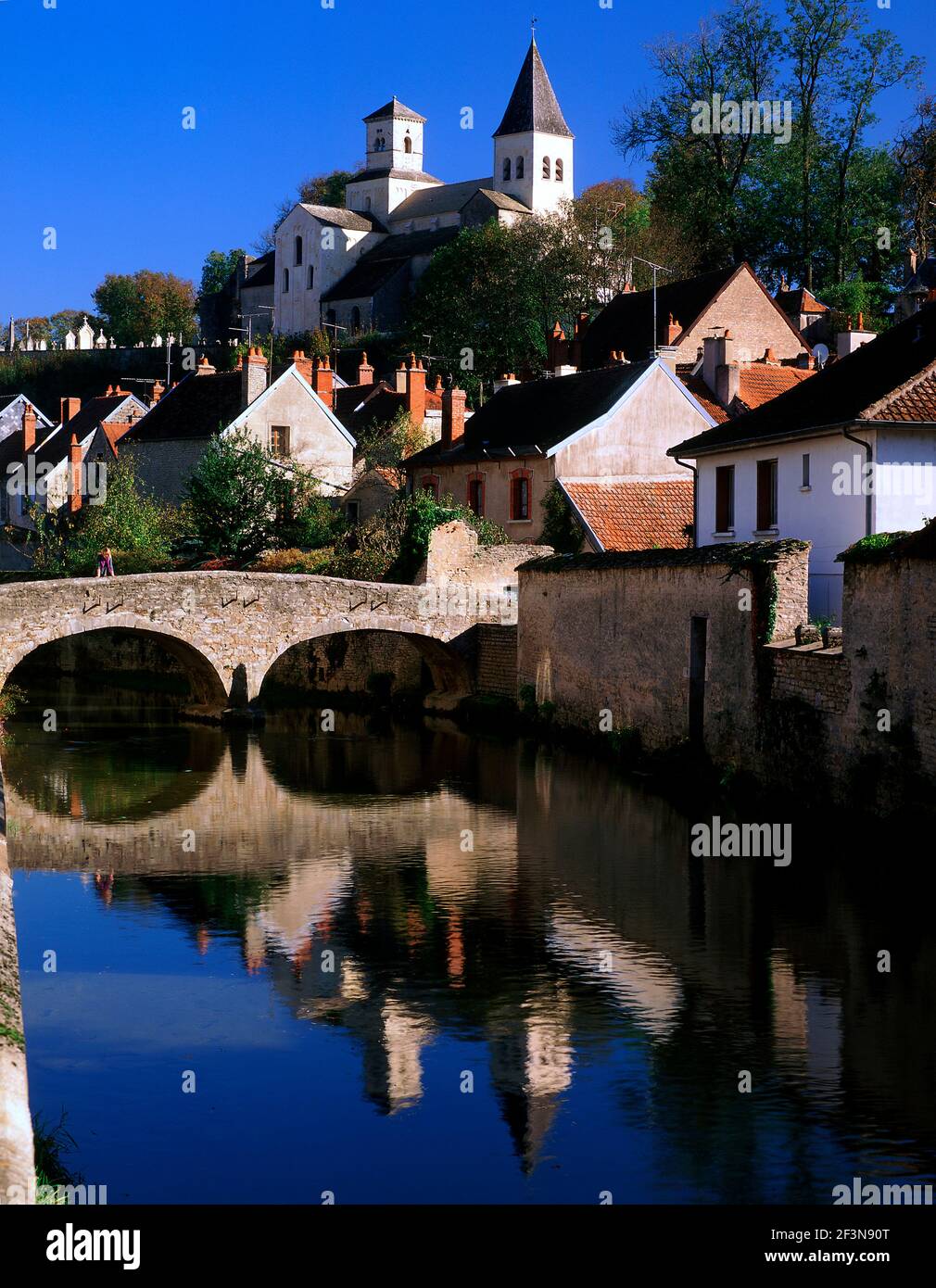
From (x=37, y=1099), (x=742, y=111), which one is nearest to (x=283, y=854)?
(x=37, y=1099)

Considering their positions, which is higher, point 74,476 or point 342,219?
point 342,219

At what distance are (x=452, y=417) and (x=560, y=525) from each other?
756 cm

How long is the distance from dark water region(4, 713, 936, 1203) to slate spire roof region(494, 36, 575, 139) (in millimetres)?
74188

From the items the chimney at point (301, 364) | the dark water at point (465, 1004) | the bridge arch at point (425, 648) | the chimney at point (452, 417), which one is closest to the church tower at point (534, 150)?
the chimney at point (301, 364)

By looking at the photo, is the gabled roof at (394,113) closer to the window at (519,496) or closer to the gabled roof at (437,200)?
the gabled roof at (437,200)

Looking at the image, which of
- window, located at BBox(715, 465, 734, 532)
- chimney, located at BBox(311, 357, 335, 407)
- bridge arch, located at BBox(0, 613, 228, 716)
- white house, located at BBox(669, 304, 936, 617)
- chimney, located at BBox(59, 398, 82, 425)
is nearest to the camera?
white house, located at BBox(669, 304, 936, 617)

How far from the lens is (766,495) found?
85.3ft

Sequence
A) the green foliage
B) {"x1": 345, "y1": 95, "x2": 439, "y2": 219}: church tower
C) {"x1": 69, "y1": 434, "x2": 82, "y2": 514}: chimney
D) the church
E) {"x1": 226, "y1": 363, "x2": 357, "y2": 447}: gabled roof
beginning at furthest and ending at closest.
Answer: {"x1": 345, "y1": 95, "x2": 439, "y2": 219}: church tower
the church
{"x1": 69, "y1": 434, "x2": 82, "y2": 514}: chimney
{"x1": 226, "y1": 363, "x2": 357, "y2": 447}: gabled roof
the green foliage

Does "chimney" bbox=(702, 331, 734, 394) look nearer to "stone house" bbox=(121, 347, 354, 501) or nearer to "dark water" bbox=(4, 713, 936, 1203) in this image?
"stone house" bbox=(121, 347, 354, 501)

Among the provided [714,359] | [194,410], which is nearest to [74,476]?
[194,410]

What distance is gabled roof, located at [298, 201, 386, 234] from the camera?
87.4 meters

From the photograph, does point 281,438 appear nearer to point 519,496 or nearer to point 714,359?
point 519,496

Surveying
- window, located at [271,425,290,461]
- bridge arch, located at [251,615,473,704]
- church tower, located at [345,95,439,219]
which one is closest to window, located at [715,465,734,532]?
bridge arch, located at [251,615,473,704]

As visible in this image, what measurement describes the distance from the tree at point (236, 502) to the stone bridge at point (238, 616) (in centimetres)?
689
